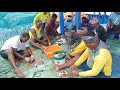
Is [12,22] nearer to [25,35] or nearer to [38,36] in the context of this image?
[25,35]

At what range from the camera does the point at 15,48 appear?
144 inches

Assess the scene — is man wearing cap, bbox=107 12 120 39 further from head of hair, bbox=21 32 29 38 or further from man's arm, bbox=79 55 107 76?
head of hair, bbox=21 32 29 38

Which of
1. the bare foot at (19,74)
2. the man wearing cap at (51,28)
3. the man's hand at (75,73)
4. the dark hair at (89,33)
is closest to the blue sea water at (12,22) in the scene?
the man wearing cap at (51,28)

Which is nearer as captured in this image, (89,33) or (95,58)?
(95,58)

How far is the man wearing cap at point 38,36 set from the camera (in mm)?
3752

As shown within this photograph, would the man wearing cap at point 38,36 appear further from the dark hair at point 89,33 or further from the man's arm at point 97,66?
the man's arm at point 97,66

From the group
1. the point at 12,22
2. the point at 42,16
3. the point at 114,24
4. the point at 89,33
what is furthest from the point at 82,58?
the point at 12,22

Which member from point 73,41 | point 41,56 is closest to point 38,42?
point 41,56

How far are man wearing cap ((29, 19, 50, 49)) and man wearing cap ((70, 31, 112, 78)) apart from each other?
611mm

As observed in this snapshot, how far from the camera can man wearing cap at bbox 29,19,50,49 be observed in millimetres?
3752

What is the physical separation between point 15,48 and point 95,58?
119 centimetres

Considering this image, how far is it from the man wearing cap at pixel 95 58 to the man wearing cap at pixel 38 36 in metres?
0.61
